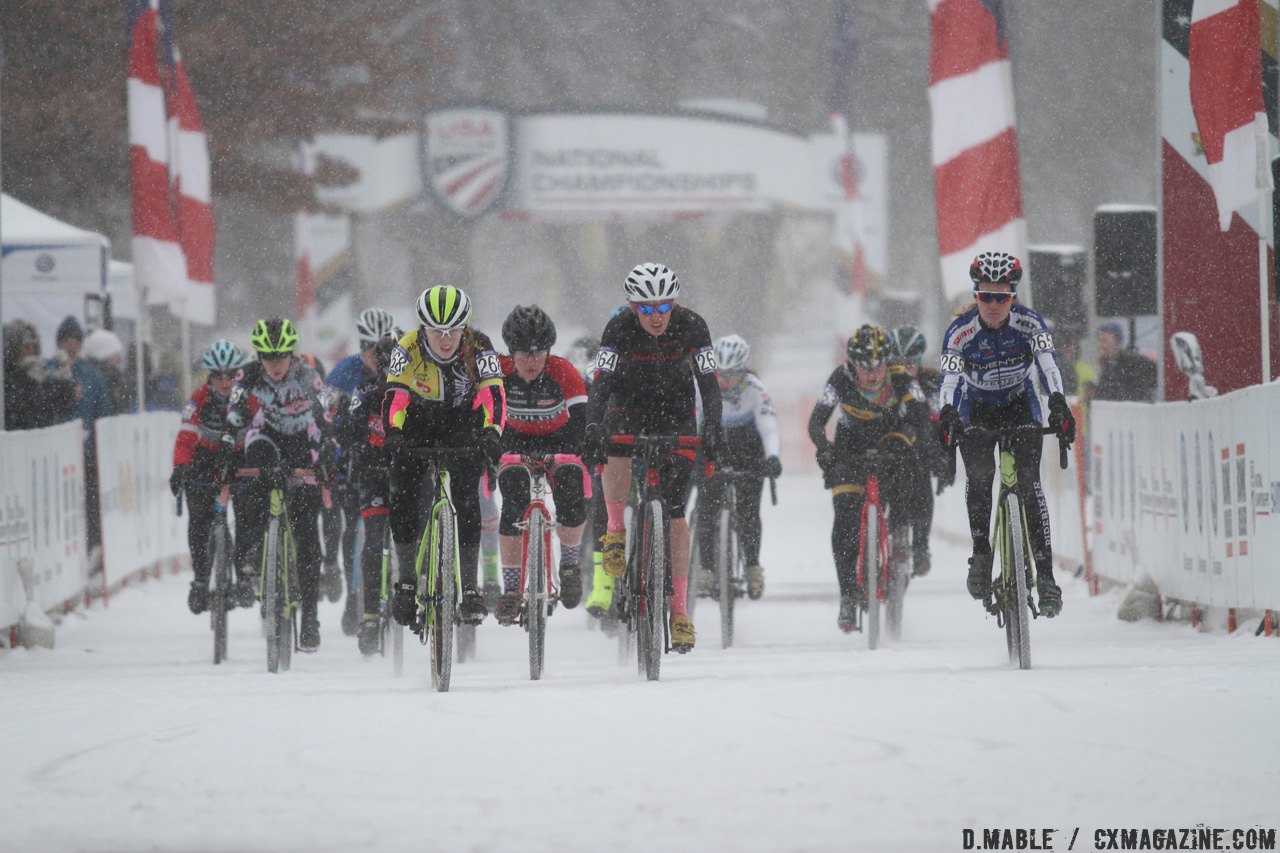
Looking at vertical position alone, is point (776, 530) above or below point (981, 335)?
below

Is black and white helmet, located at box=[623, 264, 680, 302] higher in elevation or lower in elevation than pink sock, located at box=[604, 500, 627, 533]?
higher

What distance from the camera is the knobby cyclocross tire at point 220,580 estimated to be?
12445mm

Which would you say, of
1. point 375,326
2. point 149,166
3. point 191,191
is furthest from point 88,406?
point 191,191

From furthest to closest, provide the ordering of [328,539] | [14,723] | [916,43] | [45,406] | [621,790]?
[916,43], [45,406], [328,539], [14,723], [621,790]

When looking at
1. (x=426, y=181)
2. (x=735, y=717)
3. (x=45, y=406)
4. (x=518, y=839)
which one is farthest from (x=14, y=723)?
(x=426, y=181)

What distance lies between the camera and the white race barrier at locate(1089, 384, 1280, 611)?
Answer: 11461mm

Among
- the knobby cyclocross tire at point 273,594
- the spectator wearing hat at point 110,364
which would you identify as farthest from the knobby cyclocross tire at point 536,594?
the spectator wearing hat at point 110,364

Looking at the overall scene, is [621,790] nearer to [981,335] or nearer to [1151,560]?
[981,335]

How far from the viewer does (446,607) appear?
384 inches

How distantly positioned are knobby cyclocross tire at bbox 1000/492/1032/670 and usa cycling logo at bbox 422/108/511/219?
3301 cm

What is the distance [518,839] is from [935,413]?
7875 mm

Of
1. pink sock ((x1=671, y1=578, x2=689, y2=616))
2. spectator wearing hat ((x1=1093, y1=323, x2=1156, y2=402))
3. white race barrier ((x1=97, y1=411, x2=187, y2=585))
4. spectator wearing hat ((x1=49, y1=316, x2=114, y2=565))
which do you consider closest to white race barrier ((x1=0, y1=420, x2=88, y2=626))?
spectator wearing hat ((x1=49, y1=316, x2=114, y2=565))

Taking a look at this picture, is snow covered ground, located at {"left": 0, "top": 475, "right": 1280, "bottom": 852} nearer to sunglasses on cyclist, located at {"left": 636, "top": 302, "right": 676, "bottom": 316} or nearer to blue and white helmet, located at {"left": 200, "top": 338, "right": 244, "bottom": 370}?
sunglasses on cyclist, located at {"left": 636, "top": 302, "right": 676, "bottom": 316}

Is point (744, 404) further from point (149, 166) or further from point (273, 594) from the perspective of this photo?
point (149, 166)
